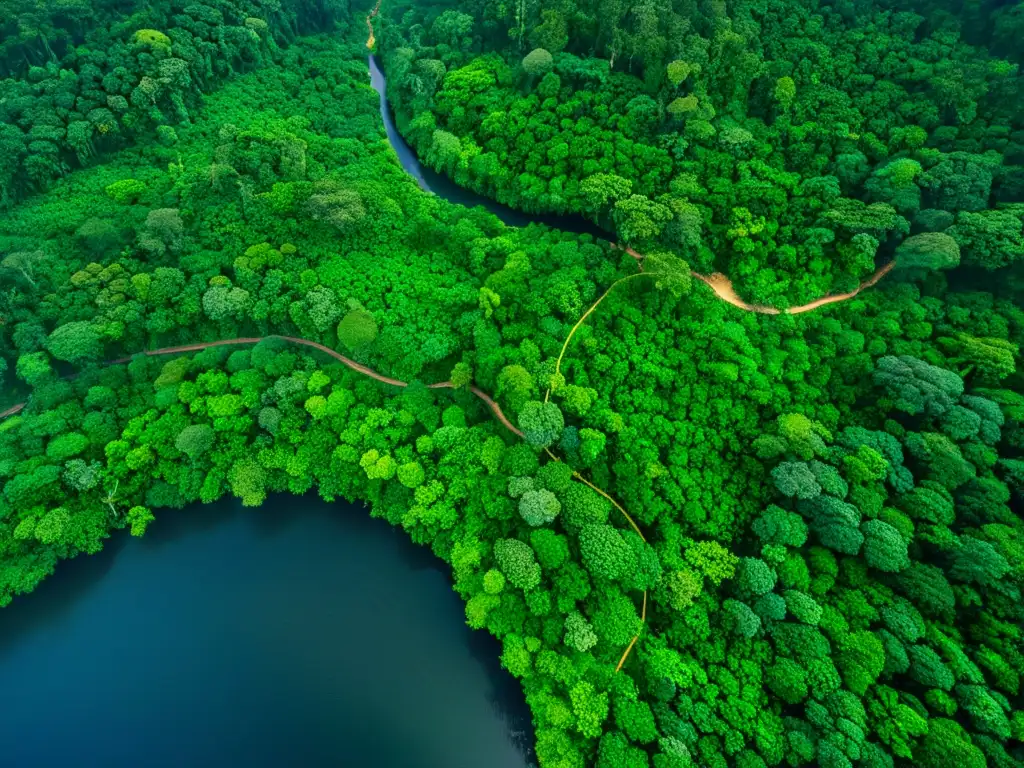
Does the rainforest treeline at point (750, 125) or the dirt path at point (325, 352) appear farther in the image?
the rainforest treeline at point (750, 125)

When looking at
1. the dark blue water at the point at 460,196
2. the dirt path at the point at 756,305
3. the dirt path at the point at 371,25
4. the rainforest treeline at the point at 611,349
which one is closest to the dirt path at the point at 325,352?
the rainforest treeline at the point at 611,349

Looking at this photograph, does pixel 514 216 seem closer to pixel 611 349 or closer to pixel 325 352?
pixel 611 349

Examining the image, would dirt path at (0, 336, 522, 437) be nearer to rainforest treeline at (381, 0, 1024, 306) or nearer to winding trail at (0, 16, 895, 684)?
winding trail at (0, 16, 895, 684)

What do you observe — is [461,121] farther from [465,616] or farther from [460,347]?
[465,616]

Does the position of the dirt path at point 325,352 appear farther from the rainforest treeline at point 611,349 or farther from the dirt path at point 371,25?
the dirt path at point 371,25

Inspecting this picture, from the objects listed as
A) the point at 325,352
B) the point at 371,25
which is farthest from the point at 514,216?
the point at 371,25

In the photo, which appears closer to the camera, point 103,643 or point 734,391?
point 103,643

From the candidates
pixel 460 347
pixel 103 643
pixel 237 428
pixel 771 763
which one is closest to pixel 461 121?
pixel 460 347
